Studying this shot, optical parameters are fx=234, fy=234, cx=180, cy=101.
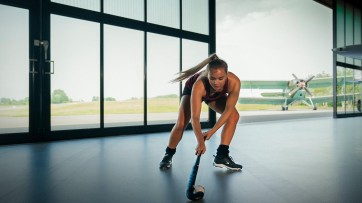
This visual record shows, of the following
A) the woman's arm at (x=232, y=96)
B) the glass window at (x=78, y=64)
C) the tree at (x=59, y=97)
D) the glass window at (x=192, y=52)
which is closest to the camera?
the woman's arm at (x=232, y=96)

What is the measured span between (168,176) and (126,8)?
310 centimetres

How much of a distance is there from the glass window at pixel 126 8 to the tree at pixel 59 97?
1.40m

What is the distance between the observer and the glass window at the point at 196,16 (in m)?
4.49

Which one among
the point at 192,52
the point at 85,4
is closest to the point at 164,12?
the point at 192,52

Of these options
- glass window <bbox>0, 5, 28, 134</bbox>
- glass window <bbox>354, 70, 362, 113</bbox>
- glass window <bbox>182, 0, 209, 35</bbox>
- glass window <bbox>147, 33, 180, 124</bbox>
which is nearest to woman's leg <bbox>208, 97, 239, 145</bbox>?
glass window <bbox>147, 33, 180, 124</bbox>

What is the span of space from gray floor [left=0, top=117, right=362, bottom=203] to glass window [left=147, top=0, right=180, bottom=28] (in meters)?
2.52

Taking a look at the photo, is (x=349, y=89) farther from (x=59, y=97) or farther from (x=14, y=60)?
(x=14, y=60)

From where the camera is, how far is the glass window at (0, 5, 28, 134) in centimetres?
285

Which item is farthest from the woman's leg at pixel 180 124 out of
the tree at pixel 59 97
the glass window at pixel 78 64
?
the tree at pixel 59 97

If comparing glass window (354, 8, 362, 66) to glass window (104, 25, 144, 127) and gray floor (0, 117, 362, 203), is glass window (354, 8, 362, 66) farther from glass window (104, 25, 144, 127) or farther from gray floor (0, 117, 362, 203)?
glass window (104, 25, 144, 127)

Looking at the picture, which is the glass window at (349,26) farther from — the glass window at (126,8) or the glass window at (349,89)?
the glass window at (126,8)

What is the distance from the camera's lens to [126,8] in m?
3.80

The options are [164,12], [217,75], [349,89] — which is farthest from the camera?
[349,89]

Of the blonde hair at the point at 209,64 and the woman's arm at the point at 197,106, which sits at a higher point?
the blonde hair at the point at 209,64
